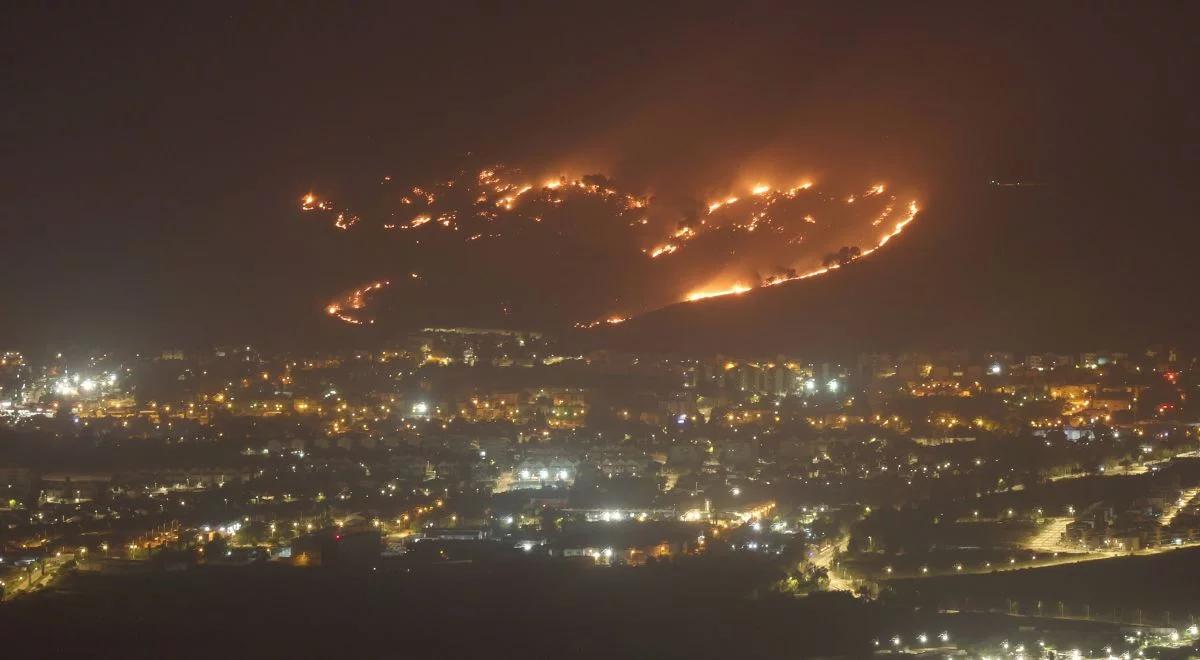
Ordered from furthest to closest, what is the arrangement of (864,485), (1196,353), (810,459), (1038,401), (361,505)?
(1196,353) → (1038,401) → (810,459) → (864,485) → (361,505)

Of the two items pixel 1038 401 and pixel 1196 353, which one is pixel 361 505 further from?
pixel 1196 353

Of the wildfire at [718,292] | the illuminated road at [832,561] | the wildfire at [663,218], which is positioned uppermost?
the wildfire at [663,218]

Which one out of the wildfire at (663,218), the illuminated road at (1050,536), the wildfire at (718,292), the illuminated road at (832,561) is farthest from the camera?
the wildfire at (663,218)

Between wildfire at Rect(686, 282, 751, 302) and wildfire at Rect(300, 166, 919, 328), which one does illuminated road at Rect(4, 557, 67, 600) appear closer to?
wildfire at Rect(300, 166, 919, 328)

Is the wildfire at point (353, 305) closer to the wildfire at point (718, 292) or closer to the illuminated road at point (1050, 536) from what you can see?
the wildfire at point (718, 292)

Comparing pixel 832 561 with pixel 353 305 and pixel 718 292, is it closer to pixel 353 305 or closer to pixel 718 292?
pixel 718 292

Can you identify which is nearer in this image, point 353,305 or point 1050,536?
point 1050,536

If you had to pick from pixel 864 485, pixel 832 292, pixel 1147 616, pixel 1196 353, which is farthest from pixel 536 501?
pixel 1196 353

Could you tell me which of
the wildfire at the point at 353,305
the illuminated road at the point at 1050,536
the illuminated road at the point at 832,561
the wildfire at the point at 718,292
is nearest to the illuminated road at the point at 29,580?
the illuminated road at the point at 832,561

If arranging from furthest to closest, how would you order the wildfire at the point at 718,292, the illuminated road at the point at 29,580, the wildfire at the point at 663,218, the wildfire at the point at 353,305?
1. the wildfire at the point at 663,218
2. the wildfire at the point at 718,292
3. the wildfire at the point at 353,305
4. the illuminated road at the point at 29,580

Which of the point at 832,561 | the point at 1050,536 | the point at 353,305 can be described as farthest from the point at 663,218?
the point at 832,561

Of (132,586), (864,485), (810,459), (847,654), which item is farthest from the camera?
(810,459)
